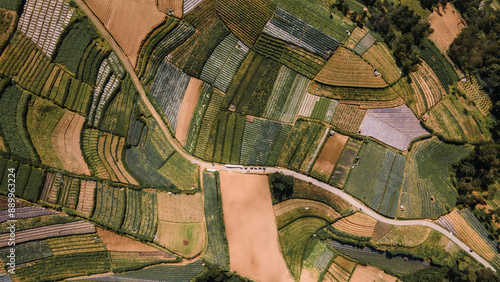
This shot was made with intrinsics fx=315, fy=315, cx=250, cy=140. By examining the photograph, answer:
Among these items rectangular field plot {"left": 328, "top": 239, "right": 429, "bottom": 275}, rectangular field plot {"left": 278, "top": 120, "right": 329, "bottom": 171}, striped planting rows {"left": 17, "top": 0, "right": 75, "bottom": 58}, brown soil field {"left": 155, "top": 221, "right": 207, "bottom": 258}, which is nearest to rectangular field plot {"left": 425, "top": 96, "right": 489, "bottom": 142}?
rectangular field plot {"left": 278, "top": 120, "right": 329, "bottom": 171}

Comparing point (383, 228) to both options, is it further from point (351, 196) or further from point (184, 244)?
point (184, 244)

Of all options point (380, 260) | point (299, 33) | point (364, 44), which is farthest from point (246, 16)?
point (380, 260)

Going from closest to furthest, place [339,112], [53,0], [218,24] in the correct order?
[53,0]
[218,24]
[339,112]

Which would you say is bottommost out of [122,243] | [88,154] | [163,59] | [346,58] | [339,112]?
[122,243]

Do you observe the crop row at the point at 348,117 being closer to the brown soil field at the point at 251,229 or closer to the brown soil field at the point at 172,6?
the brown soil field at the point at 251,229

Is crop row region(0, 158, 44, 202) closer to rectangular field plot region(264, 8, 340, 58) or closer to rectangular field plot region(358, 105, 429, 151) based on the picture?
rectangular field plot region(264, 8, 340, 58)

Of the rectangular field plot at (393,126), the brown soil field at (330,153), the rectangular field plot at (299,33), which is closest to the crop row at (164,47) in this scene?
the rectangular field plot at (299,33)

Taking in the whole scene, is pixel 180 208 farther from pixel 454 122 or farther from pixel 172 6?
pixel 454 122

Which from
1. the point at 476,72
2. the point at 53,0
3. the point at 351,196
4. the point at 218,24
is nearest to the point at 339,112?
the point at 351,196
